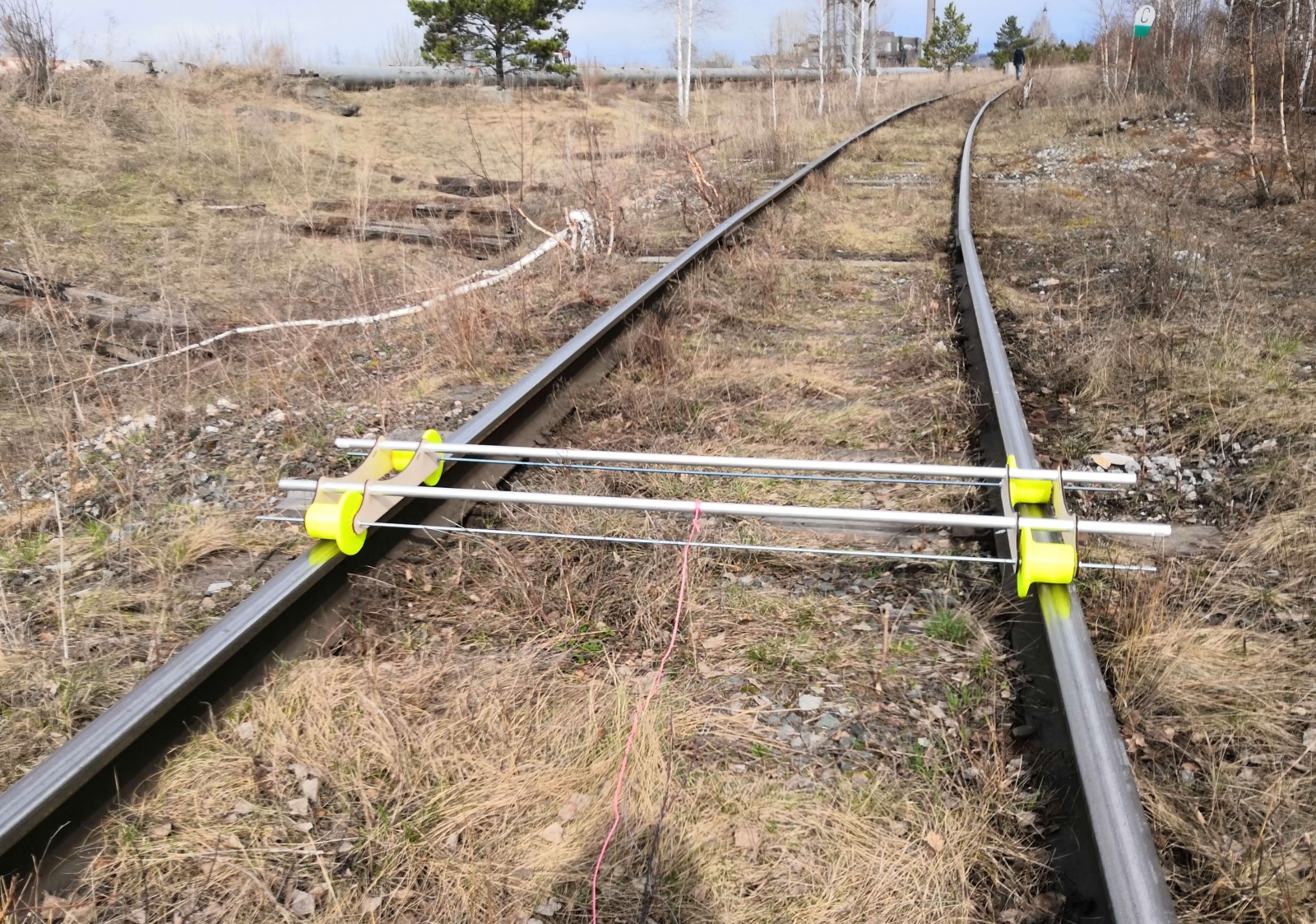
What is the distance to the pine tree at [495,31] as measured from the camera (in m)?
26.2

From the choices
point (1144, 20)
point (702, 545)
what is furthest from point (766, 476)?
point (1144, 20)

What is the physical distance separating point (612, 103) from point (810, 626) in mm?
25999

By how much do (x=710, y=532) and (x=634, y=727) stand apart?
0.95 metres

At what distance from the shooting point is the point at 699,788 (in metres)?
1.74

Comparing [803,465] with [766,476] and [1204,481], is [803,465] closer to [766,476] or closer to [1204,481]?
[766,476]

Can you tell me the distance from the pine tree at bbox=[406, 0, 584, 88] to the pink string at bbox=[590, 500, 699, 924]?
26434 millimetres

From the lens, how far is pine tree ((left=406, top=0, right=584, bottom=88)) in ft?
85.8

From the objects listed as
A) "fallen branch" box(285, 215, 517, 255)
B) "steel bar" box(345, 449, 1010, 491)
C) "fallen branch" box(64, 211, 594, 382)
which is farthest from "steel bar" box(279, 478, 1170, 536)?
"fallen branch" box(285, 215, 517, 255)

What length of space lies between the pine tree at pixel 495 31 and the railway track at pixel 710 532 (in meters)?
23.7

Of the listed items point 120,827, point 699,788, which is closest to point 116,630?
point 120,827

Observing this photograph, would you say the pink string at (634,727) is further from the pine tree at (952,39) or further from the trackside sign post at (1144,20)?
the pine tree at (952,39)

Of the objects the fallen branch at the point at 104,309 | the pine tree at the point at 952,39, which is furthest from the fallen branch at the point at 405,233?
the pine tree at the point at 952,39

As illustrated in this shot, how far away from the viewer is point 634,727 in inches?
73.0

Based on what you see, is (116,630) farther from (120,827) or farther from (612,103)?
(612,103)
